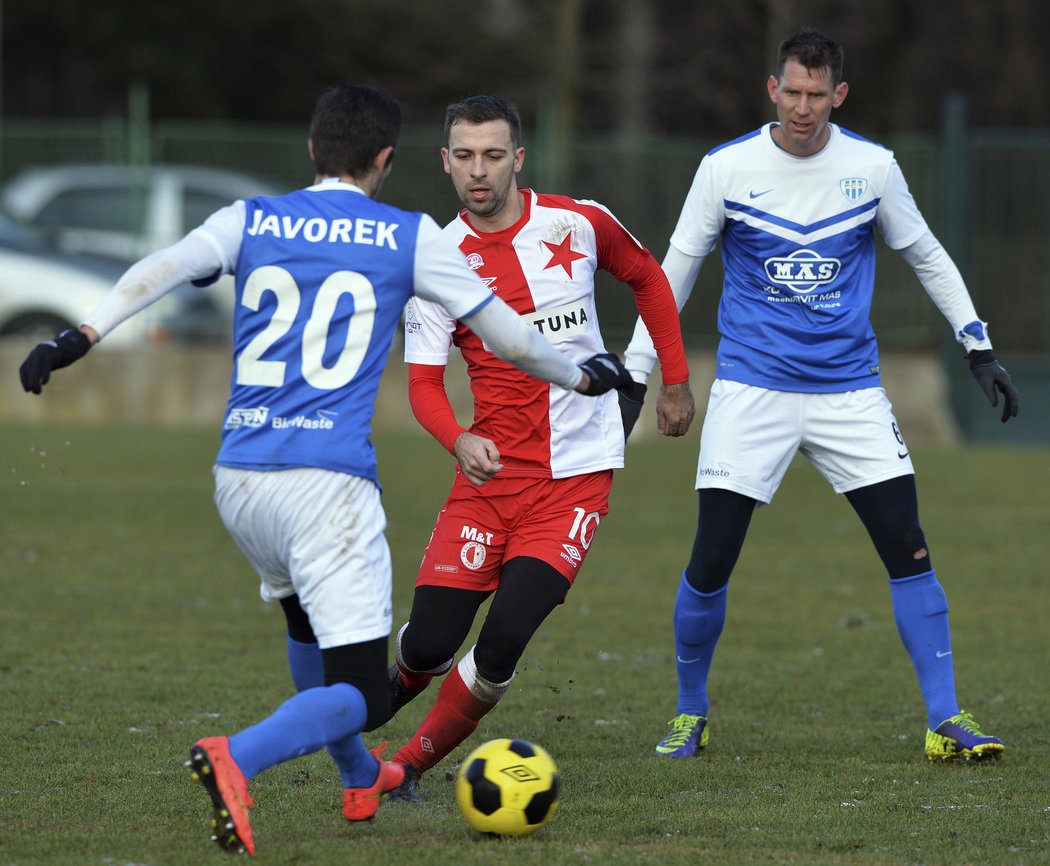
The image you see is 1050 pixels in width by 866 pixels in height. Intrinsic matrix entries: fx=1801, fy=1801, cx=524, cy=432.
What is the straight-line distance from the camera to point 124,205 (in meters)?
19.5

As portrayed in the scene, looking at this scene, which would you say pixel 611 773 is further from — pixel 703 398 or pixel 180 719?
pixel 703 398

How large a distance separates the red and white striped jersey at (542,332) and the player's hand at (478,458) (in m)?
0.44

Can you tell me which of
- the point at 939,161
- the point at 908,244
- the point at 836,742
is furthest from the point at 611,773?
the point at 939,161

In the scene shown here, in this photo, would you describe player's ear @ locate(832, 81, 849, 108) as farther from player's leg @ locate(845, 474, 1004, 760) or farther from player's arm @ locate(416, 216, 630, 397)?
player's arm @ locate(416, 216, 630, 397)

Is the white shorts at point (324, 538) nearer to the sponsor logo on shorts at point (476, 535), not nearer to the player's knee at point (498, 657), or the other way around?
the player's knee at point (498, 657)

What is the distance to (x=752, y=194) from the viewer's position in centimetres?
648

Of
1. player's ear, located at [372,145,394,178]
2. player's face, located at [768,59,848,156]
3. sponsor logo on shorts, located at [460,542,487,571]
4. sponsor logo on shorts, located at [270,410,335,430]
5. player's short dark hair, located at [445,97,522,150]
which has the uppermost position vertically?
player's face, located at [768,59,848,156]

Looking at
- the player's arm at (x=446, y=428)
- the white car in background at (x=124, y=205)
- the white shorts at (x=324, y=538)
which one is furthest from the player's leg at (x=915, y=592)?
the white car in background at (x=124, y=205)

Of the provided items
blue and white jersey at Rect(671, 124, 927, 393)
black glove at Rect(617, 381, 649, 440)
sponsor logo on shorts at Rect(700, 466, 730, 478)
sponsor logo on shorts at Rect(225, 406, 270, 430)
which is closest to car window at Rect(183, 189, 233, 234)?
blue and white jersey at Rect(671, 124, 927, 393)

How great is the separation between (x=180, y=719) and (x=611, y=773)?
1767mm

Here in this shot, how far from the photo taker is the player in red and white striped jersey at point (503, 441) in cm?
561

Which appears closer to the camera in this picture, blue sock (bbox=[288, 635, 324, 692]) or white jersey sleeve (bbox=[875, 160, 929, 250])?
blue sock (bbox=[288, 635, 324, 692])

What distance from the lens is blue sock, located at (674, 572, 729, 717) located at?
6.56m

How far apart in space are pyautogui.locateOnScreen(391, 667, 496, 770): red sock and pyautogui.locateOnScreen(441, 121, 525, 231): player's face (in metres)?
1.49
